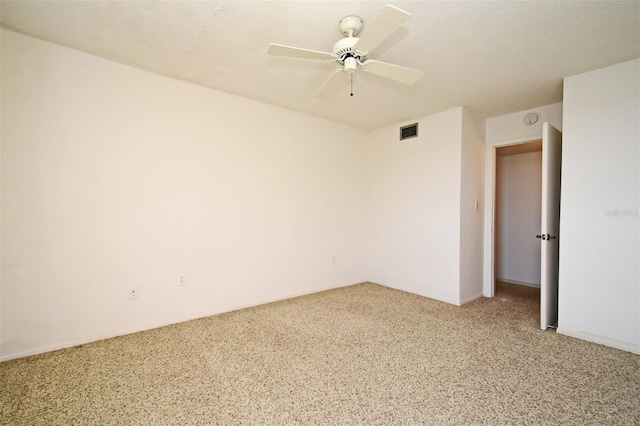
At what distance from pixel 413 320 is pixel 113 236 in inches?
117

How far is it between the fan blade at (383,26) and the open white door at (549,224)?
7.01ft

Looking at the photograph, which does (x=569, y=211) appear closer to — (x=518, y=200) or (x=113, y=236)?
(x=518, y=200)

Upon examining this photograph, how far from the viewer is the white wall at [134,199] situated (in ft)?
7.22

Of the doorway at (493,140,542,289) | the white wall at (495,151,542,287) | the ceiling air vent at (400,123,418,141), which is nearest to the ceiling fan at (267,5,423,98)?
the ceiling air vent at (400,123,418,141)

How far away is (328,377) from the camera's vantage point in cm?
197

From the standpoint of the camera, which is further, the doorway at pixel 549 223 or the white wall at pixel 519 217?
the white wall at pixel 519 217

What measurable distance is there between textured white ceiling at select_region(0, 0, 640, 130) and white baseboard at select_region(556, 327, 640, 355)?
236cm

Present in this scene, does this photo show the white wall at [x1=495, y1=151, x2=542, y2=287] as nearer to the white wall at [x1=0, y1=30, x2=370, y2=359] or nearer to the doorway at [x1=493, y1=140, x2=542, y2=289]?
the doorway at [x1=493, y1=140, x2=542, y2=289]

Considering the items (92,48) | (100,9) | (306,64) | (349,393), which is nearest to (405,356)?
(349,393)

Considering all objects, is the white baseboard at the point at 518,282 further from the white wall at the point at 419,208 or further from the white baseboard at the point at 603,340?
the white baseboard at the point at 603,340

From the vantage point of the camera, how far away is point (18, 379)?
75.6 inches

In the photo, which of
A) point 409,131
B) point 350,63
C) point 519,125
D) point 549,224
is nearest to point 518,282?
point 549,224

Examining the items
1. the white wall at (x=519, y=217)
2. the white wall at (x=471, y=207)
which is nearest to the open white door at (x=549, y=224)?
the white wall at (x=471, y=207)

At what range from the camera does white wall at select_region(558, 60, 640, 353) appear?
7.91 feet
